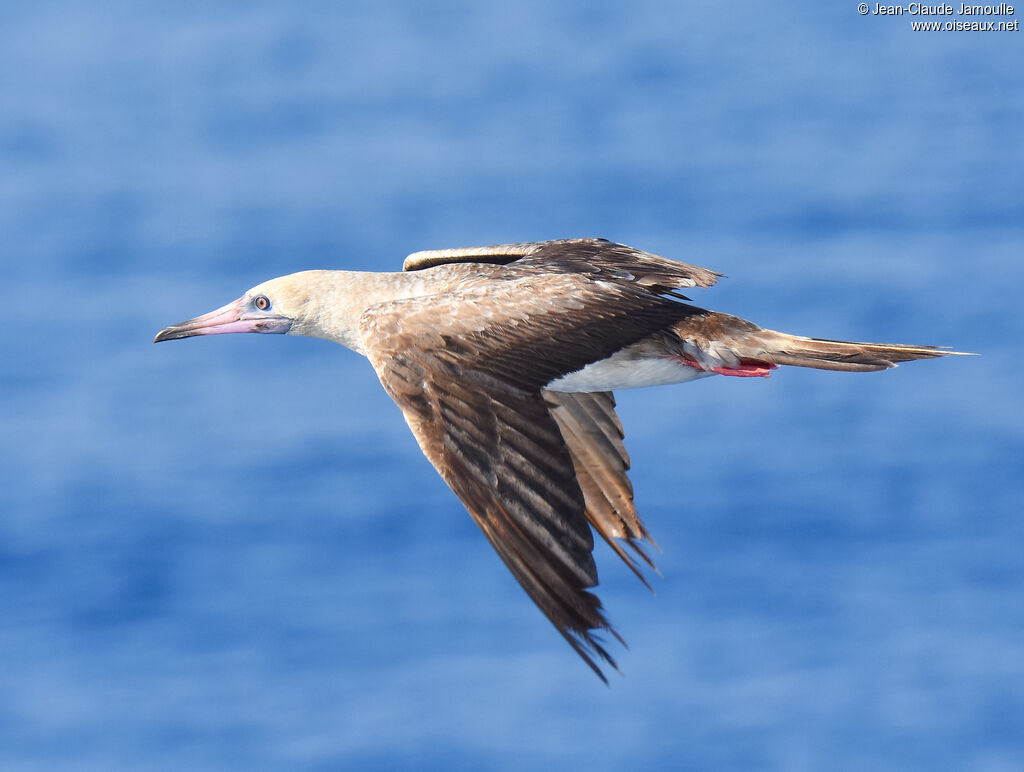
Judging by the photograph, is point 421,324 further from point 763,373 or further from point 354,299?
point 763,373

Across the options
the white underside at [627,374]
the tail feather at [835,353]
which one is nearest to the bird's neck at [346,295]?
the white underside at [627,374]

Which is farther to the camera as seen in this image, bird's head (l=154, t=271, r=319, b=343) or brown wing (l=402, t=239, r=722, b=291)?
bird's head (l=154, t=271, r=319, b=343)

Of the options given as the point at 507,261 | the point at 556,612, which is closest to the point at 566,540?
the point at 556,612

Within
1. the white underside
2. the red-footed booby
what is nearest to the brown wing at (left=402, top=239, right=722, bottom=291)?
the red-footed booby

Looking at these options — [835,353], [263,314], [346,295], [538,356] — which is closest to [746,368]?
[835,353]

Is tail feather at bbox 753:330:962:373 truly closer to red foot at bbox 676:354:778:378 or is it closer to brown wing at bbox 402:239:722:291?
red foot at bbox 676:354:778:378

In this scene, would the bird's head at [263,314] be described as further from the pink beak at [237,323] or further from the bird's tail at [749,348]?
the bird's tail at [749,348]

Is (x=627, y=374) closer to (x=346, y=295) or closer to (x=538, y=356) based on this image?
(x=538, y=356)
